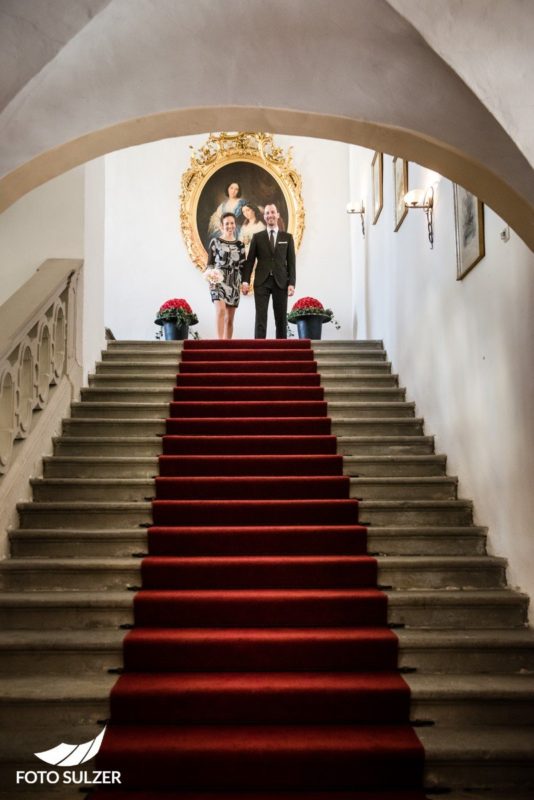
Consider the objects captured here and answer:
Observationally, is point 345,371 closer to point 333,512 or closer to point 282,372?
point 282,372

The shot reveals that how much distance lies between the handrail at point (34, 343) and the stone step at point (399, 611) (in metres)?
0.96

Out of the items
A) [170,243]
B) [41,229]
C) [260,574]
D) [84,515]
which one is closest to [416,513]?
[260,574]

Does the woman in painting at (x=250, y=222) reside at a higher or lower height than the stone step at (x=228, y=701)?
higher

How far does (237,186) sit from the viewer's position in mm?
10234

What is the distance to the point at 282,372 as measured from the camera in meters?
6.68

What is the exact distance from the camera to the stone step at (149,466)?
5.04 meters

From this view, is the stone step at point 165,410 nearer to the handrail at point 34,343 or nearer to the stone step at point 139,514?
the handrail at point 34,343

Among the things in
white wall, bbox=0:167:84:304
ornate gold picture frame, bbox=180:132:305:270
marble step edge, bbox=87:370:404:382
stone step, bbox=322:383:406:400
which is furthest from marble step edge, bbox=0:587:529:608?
ornate gold picture frame, bbox=180:132:305:270

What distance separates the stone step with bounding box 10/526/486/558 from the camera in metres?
4.29

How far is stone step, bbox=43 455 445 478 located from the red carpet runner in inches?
4.9

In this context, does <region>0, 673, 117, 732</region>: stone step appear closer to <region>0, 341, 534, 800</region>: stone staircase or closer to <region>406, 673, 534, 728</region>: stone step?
<region>0, 341, 534, 800</region>: stone staircase

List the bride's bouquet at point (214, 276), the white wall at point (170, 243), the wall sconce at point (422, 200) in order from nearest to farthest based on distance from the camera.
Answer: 1. the wall sconce at point (422, 200)
2. the bride's bouquet at point (214, 276)
3. the white wall at point (170, 243)

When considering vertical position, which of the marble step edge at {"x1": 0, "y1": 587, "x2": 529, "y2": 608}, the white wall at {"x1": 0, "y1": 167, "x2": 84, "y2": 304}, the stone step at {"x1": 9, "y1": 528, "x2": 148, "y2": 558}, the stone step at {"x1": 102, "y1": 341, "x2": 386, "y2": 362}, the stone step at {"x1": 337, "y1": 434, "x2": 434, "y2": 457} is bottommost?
the marble step edge at {"x1": 0, "y1": 587, "x2": 529, "y2": 608}

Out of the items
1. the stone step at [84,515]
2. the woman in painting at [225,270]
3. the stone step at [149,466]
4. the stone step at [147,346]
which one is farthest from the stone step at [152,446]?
the woman in painting at [225,270]
